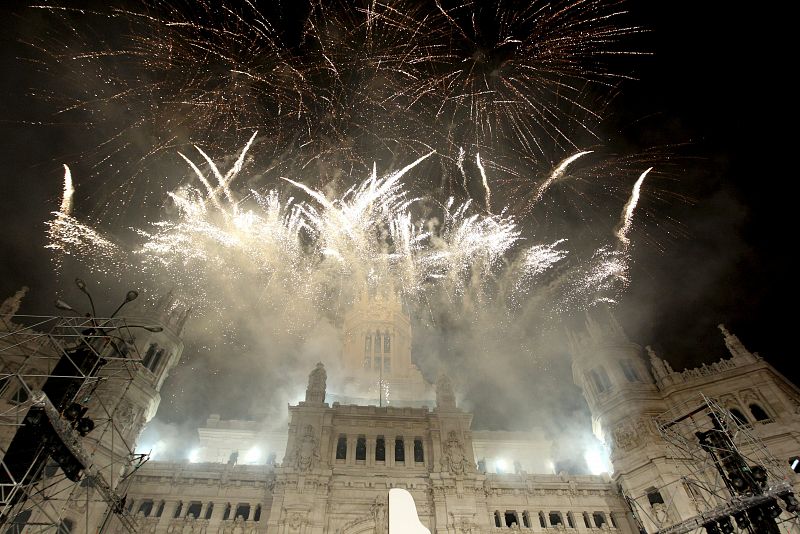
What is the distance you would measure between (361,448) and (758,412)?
3292cm

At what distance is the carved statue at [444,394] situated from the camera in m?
41.4

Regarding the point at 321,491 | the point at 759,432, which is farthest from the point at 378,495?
the point at 759,432

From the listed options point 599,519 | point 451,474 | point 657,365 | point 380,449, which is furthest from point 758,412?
point 380,449

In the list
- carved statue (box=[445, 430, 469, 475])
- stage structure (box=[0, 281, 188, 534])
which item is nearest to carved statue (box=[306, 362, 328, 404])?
carved statue (box=[445, 430, 469, 475])

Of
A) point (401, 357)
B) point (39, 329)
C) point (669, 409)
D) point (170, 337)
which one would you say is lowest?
point (669, 409)

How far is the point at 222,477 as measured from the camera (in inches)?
1420

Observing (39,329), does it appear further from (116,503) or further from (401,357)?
(401,357)

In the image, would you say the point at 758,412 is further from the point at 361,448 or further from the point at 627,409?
the point at 361,448

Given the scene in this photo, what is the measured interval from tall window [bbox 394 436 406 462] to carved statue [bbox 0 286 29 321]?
34.9 meters

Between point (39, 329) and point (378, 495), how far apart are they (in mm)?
32565

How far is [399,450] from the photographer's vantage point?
38719 millimetres

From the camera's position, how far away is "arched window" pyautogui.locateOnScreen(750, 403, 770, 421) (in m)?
35.5

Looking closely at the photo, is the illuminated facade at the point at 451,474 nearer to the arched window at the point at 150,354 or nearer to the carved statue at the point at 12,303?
the arched window at the point at 150,354

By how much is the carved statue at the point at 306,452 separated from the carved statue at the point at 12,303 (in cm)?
2714
